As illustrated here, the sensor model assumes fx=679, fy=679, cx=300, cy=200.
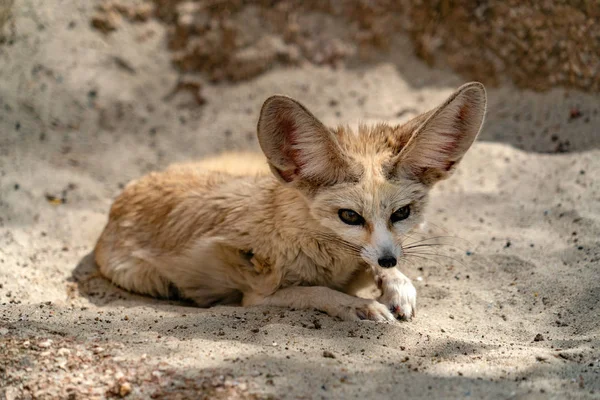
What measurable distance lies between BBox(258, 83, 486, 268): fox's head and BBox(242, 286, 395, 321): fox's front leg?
0.29 meters

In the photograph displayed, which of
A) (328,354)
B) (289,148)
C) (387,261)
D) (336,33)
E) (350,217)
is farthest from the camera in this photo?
(336,33)

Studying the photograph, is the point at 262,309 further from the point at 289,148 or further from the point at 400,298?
the point at 289,148

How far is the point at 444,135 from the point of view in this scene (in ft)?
12.1

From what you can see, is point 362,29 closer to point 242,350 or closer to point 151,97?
point 151,97

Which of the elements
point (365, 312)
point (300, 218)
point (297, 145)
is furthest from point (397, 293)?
point (297, 145)

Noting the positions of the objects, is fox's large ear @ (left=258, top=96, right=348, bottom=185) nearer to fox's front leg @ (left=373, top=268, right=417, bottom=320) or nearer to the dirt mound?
fox's front leg @ (left=373, top=268, right=417, bottom=320)

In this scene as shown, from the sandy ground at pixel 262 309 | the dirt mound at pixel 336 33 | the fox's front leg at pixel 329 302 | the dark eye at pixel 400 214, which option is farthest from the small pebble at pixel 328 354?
the dirt mound at pixel 336 33

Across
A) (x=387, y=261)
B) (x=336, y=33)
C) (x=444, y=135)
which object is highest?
(x=336, y=33)

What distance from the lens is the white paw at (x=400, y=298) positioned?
3674 mm

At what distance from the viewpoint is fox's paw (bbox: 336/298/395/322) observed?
3.53m

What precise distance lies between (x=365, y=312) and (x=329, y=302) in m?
0.20

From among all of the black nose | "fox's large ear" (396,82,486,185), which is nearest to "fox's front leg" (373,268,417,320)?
the black nose

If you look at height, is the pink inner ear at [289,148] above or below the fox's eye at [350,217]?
above

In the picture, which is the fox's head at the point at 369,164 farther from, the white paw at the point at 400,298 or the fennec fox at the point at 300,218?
the white paw at the point at 400,298
